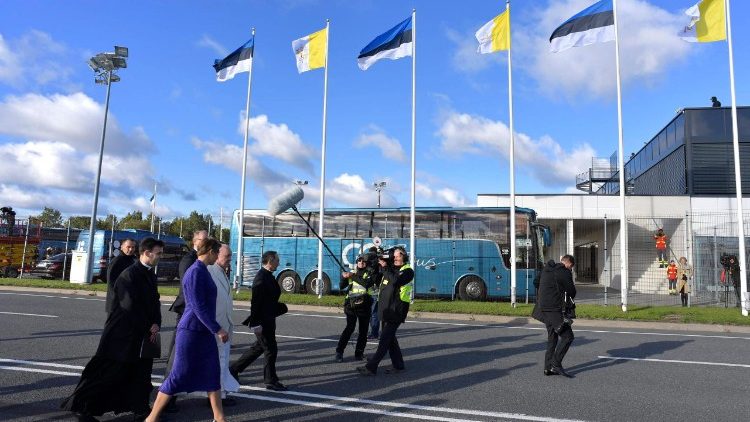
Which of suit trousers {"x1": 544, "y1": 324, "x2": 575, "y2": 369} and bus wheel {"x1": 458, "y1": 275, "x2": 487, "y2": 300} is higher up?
bus wheel {"x1": 458, "y1": 275, "x2": 487, "y2": 300}

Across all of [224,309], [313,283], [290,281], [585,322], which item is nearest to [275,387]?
[224,309]

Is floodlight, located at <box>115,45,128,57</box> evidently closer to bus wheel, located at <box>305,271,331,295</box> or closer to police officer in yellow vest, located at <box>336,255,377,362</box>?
bus wheel, located at <box>305,271,331,295</box>

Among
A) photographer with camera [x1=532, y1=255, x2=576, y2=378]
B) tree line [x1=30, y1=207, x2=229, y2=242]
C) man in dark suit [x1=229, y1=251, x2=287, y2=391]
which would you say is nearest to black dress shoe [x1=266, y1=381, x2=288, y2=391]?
man in dark suit [x1=229, y1=251, x2=287, y2=391]

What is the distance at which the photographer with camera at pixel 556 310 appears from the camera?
744 cm

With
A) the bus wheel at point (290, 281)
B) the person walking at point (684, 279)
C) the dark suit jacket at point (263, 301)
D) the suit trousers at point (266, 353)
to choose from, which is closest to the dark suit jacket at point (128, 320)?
the dark suit jacket at point (263, 301)

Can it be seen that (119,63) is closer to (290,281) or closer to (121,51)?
(121,51)

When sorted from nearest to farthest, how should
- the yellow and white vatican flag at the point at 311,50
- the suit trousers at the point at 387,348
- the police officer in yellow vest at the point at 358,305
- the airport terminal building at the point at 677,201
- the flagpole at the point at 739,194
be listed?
the suit trousers at the point at 387,348, the police officer in yellow vest at the point at 358,305, the flagpole at the point at 739,194, the yellow and white vatican flag at the point at 311,50, the airport terminal building at the point at 677,201

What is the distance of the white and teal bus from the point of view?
18.7 metres

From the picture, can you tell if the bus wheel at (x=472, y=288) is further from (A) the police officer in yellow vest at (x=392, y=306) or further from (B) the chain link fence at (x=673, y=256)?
(A) the police officer in yellow vest at (x=392, y=306)

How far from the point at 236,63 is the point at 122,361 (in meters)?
16.9

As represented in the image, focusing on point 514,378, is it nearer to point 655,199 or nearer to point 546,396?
point 546,396

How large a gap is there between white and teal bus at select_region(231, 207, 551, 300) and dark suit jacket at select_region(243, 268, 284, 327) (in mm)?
13157

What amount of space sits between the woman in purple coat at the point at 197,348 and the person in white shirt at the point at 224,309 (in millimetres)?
433

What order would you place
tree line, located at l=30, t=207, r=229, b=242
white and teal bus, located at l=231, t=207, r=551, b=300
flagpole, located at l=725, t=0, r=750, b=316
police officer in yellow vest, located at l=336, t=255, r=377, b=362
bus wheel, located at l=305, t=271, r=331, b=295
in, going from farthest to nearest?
tree line, located at l=30, t=207, r=229, b=242 → bus wheel, located at l=305, t=271, r=331, b=295 → white and teal bus, located at l=231, t=207, r=551, b=300 → flagpole, located at l=725, t=0, r=750, b=316 → police officer in yellow vest, located at l=336, t=255, r=377, b=362
